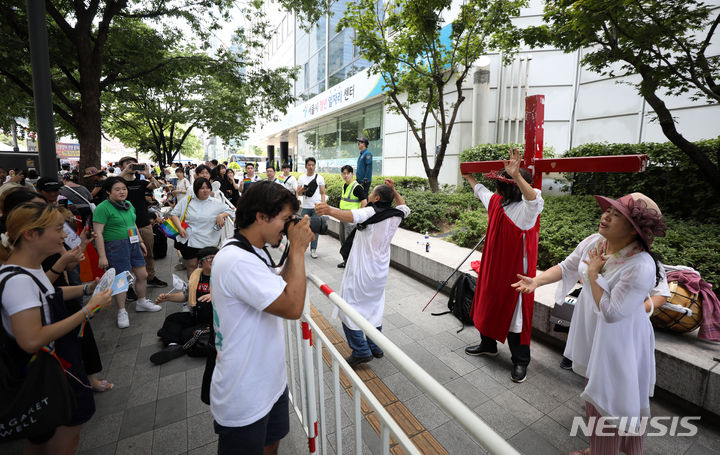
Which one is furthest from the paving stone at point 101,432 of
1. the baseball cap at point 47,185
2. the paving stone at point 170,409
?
the baseball cap at point 47,185

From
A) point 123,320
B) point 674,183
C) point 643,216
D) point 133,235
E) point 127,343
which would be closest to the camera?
point 643,216

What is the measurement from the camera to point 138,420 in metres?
2.69

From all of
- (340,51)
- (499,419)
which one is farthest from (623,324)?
(340,51)

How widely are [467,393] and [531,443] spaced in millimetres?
622

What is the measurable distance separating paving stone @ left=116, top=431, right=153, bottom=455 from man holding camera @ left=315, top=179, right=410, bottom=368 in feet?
5.65

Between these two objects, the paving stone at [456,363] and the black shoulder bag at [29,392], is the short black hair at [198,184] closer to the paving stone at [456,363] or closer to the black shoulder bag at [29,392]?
the black shoulder bag at [29,392]

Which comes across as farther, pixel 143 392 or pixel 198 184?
pixel 198 184

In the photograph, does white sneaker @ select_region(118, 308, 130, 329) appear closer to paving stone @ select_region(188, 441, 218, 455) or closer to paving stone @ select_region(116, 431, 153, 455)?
paving stone @ select_region(116, 431, 153, 455)

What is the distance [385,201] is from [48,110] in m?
4.30

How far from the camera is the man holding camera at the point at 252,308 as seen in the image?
137 centimetres

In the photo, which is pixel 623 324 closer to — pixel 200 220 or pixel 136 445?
pixel 136 445

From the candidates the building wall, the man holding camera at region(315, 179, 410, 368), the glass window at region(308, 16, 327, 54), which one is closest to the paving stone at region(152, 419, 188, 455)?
the man holding camera at region(315, 179, 410, 368)

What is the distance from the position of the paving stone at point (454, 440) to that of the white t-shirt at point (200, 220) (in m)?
3.64

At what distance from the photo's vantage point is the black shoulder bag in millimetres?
1588
